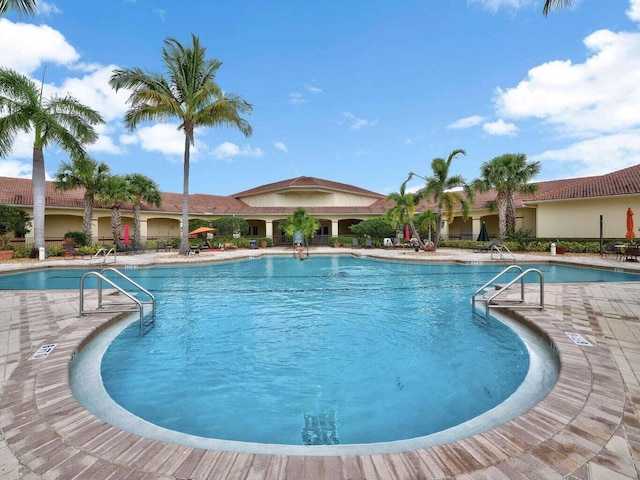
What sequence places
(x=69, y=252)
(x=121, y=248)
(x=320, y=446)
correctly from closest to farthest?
(x=320, y=446), (x=69, y=252), (x=121, y=248)

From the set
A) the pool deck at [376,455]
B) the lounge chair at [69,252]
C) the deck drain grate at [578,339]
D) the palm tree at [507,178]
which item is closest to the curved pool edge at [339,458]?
the pool deck at [376,455]

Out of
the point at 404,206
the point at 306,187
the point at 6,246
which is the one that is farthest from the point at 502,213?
the point at 6,246

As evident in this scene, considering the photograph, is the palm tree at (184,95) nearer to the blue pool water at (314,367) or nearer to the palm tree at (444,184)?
the palm tree at (444,184)

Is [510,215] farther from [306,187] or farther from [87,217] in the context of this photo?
[87,217]

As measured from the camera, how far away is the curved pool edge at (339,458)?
7.18ft

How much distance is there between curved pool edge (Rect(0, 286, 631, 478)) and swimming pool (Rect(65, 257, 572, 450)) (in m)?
0.68

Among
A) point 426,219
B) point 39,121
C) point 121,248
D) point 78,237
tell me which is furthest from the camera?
point 426,219

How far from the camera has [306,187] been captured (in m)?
34.0

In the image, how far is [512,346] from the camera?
539cm

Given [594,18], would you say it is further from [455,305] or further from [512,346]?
[512,346]

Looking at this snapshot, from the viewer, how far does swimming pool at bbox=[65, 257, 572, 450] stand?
3.56 metres

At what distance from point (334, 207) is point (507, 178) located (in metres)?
16.5

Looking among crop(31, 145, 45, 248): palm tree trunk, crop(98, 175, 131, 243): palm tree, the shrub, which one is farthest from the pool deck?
the shrub

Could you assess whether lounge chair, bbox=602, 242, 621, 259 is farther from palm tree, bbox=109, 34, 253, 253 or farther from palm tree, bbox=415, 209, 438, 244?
palm tree, bbox=109, 34, 253, 253
